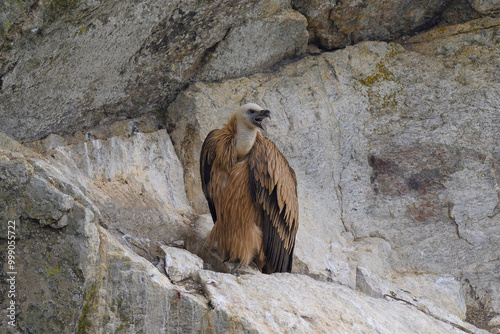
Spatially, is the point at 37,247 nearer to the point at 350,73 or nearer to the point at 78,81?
the point at 78,81

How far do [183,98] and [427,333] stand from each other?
3200 millimetres

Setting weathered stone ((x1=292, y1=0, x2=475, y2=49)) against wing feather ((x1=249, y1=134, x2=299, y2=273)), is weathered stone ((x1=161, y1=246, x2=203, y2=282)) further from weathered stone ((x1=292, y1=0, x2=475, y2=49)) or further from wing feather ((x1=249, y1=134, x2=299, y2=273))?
weathered stone ((x1=292, y1=0, x2=475, y2=49))

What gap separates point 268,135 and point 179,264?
2.34m

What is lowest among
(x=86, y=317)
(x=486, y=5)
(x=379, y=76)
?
(x=86, y=317)

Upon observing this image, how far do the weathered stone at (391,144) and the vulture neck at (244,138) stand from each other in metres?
0.94

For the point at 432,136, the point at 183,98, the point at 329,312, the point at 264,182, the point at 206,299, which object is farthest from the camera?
the point at 432,136

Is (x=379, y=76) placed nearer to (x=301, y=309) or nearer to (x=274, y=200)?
(x=274, y=200)

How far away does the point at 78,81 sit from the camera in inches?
199

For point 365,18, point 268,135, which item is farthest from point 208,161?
point 365,18

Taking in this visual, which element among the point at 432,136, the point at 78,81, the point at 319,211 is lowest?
the point at 319,211

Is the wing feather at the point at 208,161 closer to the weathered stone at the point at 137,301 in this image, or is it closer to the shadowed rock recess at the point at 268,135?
the shadowed rock recess at the point at 268,135

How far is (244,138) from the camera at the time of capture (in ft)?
17.8

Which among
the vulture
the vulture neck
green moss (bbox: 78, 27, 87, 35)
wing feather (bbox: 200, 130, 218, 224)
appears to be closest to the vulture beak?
the vulture

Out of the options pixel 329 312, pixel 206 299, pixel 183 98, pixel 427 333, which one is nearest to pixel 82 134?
pixel 183 98
